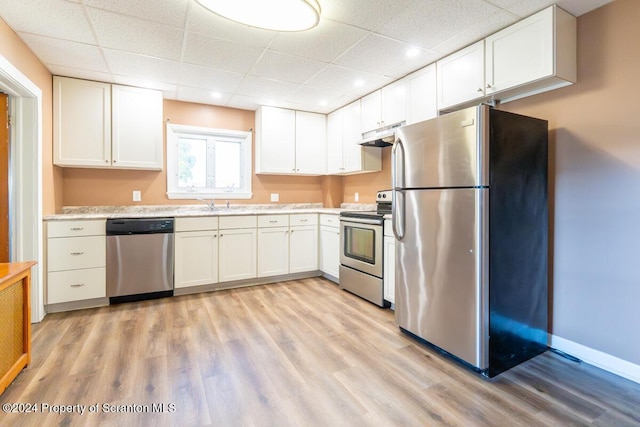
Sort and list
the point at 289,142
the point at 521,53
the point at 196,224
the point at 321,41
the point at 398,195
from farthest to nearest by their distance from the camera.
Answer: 1. the point at 289,142
2. the point at 196,224
3. the point at 321,41
4. the point at 398,195
5. the point at 521,53

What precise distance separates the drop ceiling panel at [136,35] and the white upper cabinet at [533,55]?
7.99 feet

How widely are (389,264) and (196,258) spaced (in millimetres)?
2137

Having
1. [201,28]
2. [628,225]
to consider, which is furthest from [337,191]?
[628,225]

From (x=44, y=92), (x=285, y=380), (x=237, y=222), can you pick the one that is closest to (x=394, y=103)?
(x=237, y=222)

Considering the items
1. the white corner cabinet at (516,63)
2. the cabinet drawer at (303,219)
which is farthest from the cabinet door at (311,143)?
the white corner cabinet at (516,63)

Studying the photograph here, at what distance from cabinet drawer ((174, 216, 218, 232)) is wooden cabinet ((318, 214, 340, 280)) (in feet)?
4.53

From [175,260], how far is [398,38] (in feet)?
10.1

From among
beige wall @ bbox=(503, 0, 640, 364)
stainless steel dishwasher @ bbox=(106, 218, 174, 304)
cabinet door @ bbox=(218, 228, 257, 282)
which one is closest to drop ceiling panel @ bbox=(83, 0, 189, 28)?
stainless steel dishwasher @ bbox=(106, 218, 174, 304)

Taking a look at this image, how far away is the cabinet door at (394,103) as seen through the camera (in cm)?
328

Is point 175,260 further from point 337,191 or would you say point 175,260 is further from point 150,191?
point 337,191

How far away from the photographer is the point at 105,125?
341cm

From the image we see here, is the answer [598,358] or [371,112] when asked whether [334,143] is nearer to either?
[371,112]

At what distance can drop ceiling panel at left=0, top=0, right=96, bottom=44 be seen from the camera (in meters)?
2.08

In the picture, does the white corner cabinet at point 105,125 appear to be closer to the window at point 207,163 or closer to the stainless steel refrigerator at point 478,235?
the window at point 207,163
